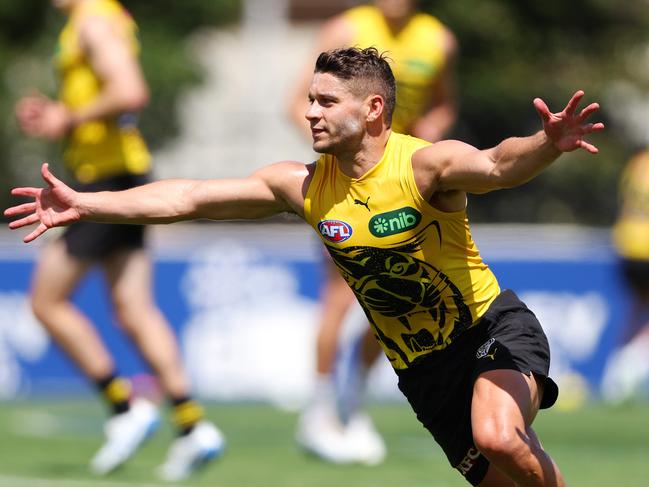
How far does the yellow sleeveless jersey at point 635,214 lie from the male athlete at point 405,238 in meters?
7.13

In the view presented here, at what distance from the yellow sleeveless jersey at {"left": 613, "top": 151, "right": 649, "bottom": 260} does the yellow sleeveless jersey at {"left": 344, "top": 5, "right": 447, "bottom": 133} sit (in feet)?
15.1

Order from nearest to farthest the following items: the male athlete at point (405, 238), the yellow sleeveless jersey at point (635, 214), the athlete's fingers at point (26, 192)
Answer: the male athlete at point (405, 238) → the athlete's fingers at point (26, 192) → the yellow sleeveless jersey at point (635, 214)

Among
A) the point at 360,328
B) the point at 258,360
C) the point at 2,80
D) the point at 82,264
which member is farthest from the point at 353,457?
the point at 2,80

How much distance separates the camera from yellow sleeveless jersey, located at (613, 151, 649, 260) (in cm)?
1212

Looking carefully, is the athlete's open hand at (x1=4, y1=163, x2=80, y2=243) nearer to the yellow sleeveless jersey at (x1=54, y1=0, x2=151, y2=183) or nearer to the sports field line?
the sports field line

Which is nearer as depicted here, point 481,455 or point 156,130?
point 481,455

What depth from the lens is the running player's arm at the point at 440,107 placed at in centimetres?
801

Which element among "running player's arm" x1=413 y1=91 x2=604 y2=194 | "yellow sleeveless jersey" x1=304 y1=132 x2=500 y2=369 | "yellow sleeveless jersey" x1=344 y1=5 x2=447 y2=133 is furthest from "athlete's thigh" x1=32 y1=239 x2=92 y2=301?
"running player's arm" x1=413 y1=91 x2=604 y2=194

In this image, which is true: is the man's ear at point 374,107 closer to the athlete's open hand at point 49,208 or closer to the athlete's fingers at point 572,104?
the athlete's fingers at point 572,104

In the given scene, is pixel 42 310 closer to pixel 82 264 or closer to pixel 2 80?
pixel 82 264

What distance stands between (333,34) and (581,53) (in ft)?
45.1

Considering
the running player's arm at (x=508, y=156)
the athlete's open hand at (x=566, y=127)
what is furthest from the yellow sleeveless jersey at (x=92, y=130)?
the athlete's open hand at (x=566, y=127)

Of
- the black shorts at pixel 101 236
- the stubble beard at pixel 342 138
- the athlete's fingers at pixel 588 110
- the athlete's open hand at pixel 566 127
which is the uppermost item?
the athlete's fingers at pixel 588 110

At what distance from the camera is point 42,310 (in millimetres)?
7254
